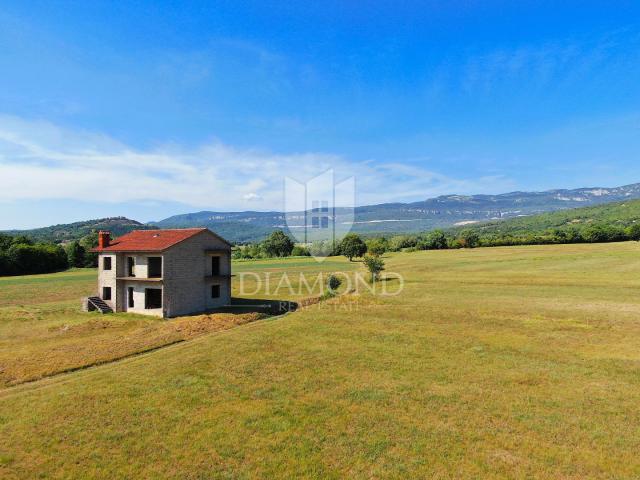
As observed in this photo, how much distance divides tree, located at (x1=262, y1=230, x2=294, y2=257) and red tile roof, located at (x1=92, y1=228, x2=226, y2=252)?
101569 mm

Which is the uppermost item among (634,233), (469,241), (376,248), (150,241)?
(634,233)

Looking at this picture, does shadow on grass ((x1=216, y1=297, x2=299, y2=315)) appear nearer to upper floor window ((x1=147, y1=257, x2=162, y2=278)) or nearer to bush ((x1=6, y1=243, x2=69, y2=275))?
upper floor window ((x1=147, y1=257, x2=162, y2=278))

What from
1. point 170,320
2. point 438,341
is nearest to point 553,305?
point 438,341

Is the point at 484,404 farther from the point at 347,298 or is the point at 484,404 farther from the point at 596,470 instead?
the point at 347,298

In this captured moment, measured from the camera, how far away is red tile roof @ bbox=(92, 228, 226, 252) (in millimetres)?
33531

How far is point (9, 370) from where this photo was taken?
18.3 m

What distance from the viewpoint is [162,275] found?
32281mm

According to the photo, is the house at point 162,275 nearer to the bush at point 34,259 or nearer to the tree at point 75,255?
the bush at point 34,259

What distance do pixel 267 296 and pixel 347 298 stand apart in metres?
9.99

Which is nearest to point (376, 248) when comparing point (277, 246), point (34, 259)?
point (277, 246)

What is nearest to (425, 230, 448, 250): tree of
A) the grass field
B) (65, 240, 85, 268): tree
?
the grass field

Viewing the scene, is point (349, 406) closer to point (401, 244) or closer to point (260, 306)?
point (260, 306)

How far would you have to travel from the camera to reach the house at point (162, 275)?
32.9 m

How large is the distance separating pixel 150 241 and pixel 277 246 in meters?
106
